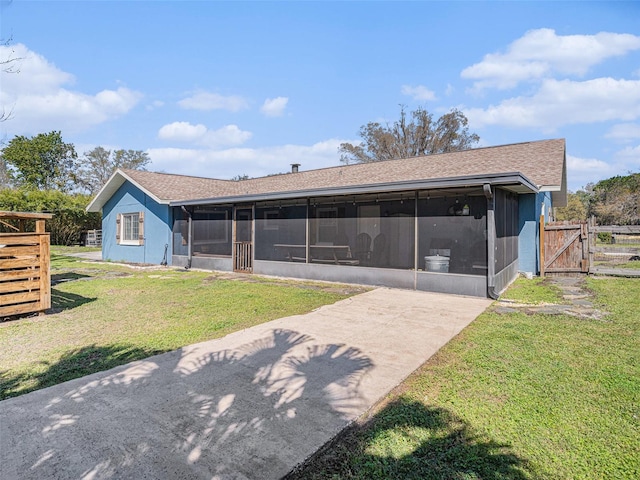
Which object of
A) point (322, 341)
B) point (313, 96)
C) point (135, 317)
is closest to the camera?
point (322, 341)

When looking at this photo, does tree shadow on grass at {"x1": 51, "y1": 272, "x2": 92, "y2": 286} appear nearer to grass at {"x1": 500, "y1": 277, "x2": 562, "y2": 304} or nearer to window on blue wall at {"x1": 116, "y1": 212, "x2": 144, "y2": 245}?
window on blue wall at {"x1": 116, "y1": 212, "x2": 144, "y2": 245}

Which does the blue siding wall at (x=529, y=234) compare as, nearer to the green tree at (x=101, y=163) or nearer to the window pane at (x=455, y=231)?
the window pane at (x=455, y=231)

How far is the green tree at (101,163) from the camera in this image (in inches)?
1679

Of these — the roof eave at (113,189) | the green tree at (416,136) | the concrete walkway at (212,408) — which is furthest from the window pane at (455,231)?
the green tree at (416,136)

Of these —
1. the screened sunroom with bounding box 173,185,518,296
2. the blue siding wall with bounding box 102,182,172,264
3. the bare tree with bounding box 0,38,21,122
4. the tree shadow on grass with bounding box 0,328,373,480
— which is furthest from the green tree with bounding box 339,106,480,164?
the tree shadow on grass with bounding box 0,328,373,480

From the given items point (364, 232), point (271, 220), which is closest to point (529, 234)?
point (364, 232)

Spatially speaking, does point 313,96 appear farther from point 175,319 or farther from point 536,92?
point 175,319

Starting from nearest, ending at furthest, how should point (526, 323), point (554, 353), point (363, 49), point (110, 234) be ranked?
point (554, 353) → point (526, 323) → point (363, 49) → point (110, 234)

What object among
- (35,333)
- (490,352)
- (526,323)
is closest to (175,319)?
(35,333)

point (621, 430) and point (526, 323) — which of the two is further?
point (526, 323)

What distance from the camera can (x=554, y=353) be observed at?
4098mm

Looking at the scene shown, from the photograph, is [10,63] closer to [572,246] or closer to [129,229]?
[129,229]

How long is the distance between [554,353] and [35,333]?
21.5ft

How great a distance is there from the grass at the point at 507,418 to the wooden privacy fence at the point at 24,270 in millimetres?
5737
